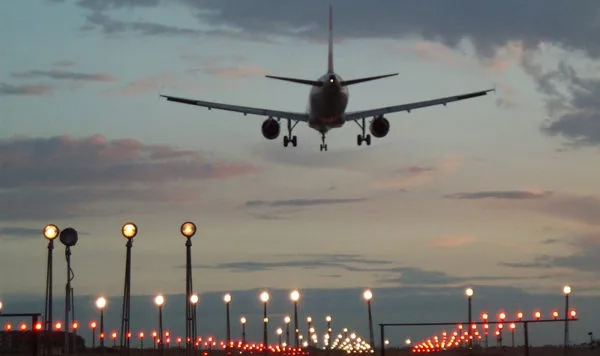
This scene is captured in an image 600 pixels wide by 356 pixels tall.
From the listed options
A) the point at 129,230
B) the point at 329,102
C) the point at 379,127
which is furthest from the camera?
the point at 379,127

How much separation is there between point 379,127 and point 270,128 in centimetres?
906

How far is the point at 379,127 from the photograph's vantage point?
9956cm

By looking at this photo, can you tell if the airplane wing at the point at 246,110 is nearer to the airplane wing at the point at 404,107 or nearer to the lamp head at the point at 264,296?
the airplane wing at the point at 404,107

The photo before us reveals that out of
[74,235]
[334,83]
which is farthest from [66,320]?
[334,83]

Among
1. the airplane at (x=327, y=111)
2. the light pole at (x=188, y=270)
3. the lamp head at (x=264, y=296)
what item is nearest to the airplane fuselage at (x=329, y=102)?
the airplane at (x=327, y=111)

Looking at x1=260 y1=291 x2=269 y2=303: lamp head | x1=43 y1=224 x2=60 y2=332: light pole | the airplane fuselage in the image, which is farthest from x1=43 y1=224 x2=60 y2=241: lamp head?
the airplane fuselage

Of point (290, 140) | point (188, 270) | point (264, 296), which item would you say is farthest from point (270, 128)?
point (188, 270)

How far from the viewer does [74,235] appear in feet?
197

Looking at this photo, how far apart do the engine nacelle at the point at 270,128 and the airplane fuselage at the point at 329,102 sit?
11.2ft

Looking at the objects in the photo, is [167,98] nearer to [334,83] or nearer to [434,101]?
[334,83]

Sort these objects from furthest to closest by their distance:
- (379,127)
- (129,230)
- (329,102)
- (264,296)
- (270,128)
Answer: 1. (270,128)
2. (379,127)
3. (329,102)
4. (264,296)
5. (129,230)

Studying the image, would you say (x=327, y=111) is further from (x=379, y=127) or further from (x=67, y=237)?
(x=67, y=237)

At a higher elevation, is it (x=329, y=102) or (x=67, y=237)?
(x=329, y=102)

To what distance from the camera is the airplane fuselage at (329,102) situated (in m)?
95.2
